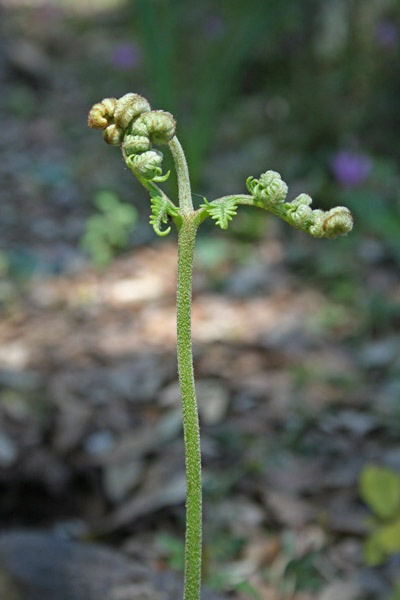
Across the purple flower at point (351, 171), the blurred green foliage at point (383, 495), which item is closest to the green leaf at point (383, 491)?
the blurred green foliage at point (383, 495)

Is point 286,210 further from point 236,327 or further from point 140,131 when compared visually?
point 236,327

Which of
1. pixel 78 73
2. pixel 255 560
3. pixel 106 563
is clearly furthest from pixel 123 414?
pixel 78 73

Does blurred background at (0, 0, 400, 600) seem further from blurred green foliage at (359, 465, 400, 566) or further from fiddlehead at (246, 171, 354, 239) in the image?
fiddlehead at (246, 171, 354, 239)

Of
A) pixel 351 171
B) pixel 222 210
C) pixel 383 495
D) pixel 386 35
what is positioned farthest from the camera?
pixel 386 35

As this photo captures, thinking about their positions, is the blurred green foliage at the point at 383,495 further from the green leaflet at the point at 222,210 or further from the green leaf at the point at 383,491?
the green leaflet at the point at 222,210

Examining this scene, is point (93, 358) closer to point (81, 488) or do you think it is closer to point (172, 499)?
point (81, 488)

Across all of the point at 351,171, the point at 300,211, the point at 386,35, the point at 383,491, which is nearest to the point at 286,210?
the point at 300,211

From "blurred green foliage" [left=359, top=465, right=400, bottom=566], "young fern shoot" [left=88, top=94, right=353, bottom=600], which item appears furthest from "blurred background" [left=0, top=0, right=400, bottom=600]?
"young fern shoot" [left=88, top=94, right=353, bottom=600]
